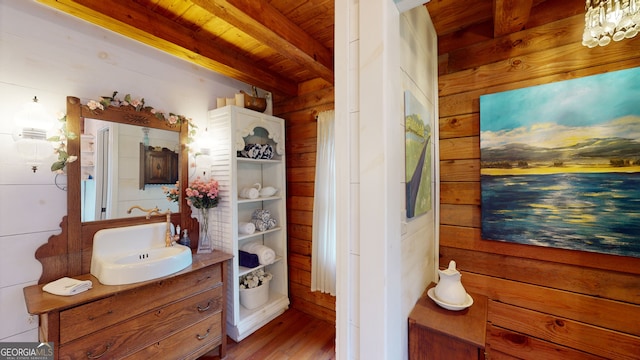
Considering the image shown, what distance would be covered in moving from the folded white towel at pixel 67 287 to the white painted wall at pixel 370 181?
4.60ft

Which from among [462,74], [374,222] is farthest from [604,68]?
[374,222]

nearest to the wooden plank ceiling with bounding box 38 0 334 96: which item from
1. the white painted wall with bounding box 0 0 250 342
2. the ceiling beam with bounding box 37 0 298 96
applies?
the ceiling beam with bounding box 37 0 298 96

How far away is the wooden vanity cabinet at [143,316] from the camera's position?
1.14 metres

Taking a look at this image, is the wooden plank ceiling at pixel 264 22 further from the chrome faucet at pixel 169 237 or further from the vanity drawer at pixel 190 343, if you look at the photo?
the vanity drawer at pixel 190 343

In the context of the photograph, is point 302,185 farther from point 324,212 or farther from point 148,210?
point 148,210

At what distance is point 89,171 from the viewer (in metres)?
1.52

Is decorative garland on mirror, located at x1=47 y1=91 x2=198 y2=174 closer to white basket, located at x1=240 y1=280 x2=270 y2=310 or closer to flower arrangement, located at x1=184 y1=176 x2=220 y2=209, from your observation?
flower arrangement, located at x1=184 y1=176 x2=220 y2=209

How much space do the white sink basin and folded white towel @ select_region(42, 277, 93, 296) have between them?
0.08 meters

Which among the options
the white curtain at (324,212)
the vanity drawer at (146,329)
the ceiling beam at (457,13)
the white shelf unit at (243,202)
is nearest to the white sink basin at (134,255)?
the vanity drawer at (146,329)

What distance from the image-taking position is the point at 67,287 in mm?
1235

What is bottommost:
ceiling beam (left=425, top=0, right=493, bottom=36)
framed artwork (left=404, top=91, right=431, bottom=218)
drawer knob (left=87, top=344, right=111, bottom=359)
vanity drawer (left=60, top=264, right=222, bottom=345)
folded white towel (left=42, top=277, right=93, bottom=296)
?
drawer knob (left=87, top=344, right=111, bottom=359)

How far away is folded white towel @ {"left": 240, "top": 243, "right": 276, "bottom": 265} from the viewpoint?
2195 mm

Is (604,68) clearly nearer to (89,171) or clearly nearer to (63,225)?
(89,171)

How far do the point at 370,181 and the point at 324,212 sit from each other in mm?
1403
